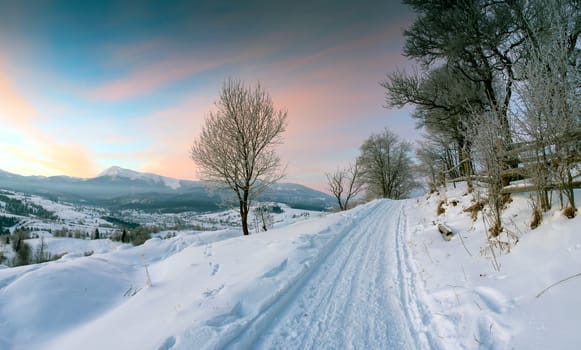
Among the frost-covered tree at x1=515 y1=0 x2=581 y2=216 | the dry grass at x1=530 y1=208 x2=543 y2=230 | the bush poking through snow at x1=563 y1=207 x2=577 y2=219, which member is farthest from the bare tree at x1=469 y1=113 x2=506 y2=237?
the bush poking through snow at x1=563 y1=207 x2=577 y2=219

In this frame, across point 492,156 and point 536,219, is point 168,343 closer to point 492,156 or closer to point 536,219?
point 536,219

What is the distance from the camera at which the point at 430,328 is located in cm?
312

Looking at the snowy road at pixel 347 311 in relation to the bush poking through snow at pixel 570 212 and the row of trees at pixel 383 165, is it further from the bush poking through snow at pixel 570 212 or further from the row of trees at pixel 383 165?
the row of trees at pixel 383 165

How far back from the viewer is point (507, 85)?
23.5ft

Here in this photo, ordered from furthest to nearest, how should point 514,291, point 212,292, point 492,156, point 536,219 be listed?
point 492,156 < point 536,219 < point 212,292 < point 514,291

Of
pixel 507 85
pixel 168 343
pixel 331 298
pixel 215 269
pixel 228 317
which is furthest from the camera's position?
pixel 507 85

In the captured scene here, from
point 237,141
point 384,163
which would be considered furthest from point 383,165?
point 237,141

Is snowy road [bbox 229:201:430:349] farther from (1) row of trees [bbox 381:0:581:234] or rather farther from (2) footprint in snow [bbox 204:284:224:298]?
(1) row of trees [bbox 381:0:581:234]

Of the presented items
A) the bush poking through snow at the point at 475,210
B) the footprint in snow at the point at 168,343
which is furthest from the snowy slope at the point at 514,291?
the footprint in snow at the point at 168,343

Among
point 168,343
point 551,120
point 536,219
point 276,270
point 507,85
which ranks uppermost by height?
point 507,85

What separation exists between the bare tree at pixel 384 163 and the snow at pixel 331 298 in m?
31.2

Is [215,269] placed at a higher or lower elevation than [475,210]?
lower

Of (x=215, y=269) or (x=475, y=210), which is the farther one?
(x=475, y=210)

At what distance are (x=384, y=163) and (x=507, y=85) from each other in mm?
32392
